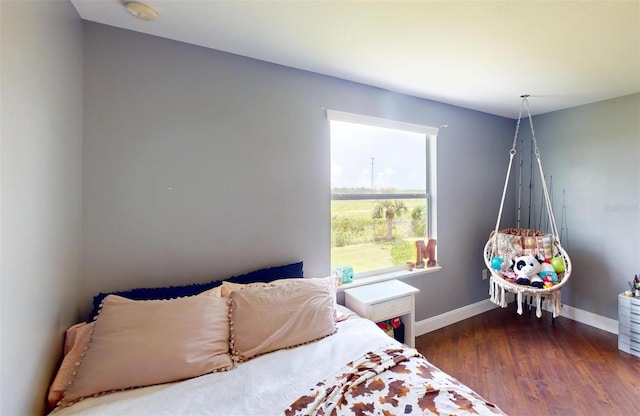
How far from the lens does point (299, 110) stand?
7.04ft

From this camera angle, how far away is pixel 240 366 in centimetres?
137

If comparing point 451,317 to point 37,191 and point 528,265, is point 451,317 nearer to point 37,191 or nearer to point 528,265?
point 528,265

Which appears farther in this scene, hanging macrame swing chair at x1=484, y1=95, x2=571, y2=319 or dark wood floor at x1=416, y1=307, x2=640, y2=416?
hanging macrame swing chair at x1=484, y1=95, x2=571, y2=319

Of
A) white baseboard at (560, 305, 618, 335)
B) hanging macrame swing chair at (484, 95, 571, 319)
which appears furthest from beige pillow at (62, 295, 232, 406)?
white baseboard at (560, 305, 618, 335)

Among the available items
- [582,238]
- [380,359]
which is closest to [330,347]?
[380,359]

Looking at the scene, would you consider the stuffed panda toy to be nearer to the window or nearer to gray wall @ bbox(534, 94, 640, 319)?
the window

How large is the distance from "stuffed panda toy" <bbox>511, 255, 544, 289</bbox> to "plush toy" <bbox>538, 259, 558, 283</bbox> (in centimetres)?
3

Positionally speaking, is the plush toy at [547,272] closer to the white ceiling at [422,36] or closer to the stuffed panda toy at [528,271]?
the stuffed panda toy at [528,271]

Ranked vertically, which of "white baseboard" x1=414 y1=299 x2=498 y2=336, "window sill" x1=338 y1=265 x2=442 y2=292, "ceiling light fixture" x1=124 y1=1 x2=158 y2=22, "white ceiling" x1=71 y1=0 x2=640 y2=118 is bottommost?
"white baseboard" x1=414 y1=299 x2=498 y2=336

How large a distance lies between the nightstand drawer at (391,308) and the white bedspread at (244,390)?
0.59 metres

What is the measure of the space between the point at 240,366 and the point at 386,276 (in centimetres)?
160

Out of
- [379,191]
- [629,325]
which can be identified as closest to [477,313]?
[629,325]

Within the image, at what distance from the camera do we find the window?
2.41 meters

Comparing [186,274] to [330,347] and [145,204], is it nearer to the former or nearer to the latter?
[145,204]
